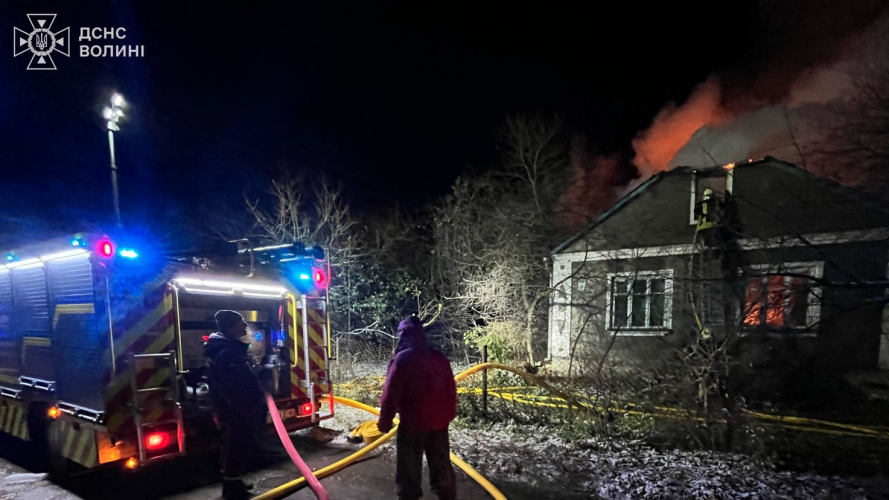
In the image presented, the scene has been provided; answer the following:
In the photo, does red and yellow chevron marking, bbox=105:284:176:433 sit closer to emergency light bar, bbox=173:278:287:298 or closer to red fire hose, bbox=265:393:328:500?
emergency light bar, bbox=173:278:287:298

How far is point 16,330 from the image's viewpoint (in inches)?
218

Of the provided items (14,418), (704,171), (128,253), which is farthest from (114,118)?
(704,171)

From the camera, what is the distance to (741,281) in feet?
21.8

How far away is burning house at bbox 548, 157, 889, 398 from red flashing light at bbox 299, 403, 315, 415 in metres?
4.15

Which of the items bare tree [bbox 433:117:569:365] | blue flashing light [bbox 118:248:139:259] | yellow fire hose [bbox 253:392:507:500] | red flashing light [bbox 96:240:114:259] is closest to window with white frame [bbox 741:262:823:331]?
yellow fire hose [bbox 253:392:507:500]

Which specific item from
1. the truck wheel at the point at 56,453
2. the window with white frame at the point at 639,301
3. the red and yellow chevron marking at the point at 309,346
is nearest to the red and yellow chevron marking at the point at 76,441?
the truck wheel at the point at 56,453

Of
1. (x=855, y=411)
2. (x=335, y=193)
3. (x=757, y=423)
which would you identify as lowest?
(x=855, y=411)

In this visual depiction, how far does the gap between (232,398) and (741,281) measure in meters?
6.68

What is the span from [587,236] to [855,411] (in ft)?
18.7

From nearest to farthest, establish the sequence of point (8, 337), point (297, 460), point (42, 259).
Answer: point (297, 460)
point (42, 259)
point (8, 337)

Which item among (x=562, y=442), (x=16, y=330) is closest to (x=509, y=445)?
(x=562, y=442)

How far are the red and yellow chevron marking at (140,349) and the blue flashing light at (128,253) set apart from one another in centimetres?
43

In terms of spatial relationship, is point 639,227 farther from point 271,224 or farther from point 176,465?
point 176,465

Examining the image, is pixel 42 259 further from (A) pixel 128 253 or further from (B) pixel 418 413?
(B) pixel 418 413
